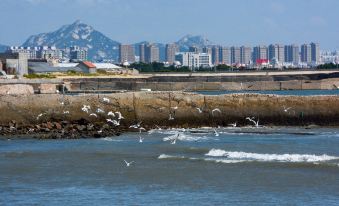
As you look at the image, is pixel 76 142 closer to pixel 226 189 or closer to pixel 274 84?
pixel 226 189

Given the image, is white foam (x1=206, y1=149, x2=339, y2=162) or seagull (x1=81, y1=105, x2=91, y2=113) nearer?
white foam (x1=206, y1=149, x2=339, y2=162)

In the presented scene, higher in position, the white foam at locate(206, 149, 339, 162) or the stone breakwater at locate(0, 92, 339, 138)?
the stone breakwater at locate(0, 92, 339, 138)

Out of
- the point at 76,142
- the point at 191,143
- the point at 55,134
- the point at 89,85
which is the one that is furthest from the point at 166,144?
the point at 89,85

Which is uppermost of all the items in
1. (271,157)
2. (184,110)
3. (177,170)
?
(184,110)

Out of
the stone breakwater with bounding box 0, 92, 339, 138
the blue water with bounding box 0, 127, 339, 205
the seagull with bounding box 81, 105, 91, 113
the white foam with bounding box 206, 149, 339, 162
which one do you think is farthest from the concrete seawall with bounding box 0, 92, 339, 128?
the white foam with bounding box 206, 149, 339, 162

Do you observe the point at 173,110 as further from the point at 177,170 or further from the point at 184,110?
the point at 177,170

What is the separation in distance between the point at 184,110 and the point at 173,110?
55 centimetres

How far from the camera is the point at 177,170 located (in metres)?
25.3

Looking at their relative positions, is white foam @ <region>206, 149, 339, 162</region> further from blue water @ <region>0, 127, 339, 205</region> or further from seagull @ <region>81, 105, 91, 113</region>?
seagull @ <region>81, 105, 91, 113</region>

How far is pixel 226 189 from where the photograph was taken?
840 inches

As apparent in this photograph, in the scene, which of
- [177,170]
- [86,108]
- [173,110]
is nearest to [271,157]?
[177,170]

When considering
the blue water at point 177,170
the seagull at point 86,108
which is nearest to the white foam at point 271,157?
the blue water at point 177,170

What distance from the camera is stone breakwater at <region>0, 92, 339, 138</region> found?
132 ft

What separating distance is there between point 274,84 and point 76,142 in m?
91.9
